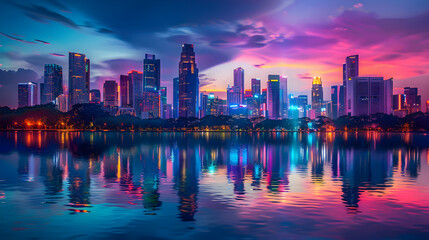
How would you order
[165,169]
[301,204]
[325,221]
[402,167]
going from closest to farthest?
[325,221] → [301,204] → [165,169] → [402,167]

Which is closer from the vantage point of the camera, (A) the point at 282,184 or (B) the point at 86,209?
(B) the point at 86,209

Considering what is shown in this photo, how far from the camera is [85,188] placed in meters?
25.4

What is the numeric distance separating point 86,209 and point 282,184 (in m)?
15.7

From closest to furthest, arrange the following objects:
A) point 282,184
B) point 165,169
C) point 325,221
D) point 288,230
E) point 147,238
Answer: point 147,238 → point 288,230 → point 325,221 → point 282,184 → point 165,169

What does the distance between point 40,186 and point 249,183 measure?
54.4ft

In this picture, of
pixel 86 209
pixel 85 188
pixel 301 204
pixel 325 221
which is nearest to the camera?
pixel 325 221

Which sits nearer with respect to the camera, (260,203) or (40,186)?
(260,203)

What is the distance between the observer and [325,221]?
17.1m

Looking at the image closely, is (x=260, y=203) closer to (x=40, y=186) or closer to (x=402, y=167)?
(x=40, y=186)

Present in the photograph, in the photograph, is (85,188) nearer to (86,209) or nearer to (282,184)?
(86,209)

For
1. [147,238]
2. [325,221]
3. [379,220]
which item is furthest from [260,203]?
[147,238]

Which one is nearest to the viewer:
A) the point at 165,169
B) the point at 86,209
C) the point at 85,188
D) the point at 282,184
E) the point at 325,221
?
the point at 325,221

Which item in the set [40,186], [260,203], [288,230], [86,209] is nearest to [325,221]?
[288,230]

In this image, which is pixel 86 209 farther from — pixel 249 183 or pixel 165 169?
pixel 165 169
